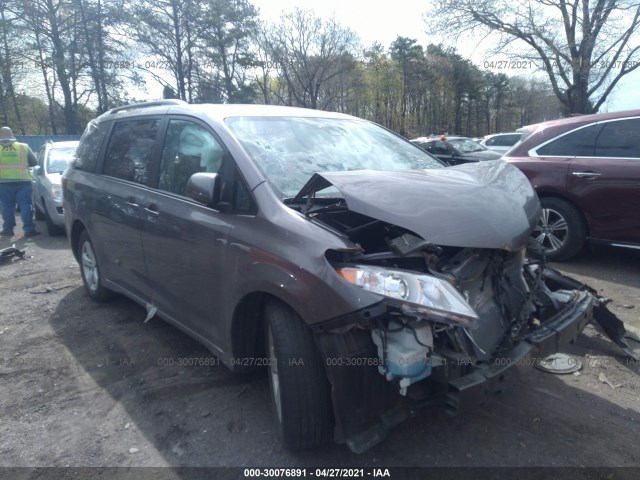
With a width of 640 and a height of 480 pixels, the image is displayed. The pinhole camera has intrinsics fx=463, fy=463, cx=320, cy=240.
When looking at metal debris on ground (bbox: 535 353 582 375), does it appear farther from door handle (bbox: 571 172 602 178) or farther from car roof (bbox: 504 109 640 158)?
car roof (bbox: 504 109 640 158)

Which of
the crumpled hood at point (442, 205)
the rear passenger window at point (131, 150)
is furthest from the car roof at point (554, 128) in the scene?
the rear passenger window at point (131, 150)

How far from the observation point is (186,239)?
3.06 meters

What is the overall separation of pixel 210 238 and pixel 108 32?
32296 millimetres

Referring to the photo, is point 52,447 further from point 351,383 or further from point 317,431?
point 351,383

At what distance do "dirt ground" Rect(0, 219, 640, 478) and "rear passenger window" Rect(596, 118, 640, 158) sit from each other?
1893 mm

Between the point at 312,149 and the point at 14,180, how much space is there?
804 cm

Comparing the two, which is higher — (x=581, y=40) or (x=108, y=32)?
(x=108, y=32)

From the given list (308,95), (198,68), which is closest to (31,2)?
(198,68)

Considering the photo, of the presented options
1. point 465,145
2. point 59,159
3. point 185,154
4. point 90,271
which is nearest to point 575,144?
point 185,154

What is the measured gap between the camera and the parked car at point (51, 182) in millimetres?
8562

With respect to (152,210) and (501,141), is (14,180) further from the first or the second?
(501,141)

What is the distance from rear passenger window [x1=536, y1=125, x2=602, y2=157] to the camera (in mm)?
5590

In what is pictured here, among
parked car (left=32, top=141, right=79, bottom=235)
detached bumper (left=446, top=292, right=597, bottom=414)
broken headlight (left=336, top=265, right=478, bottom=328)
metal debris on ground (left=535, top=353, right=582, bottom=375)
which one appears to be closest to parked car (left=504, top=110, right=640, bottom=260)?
metal debris on ground (left=535, top=353, right=582, bottom=375)

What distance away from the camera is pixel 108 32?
29.4 m
